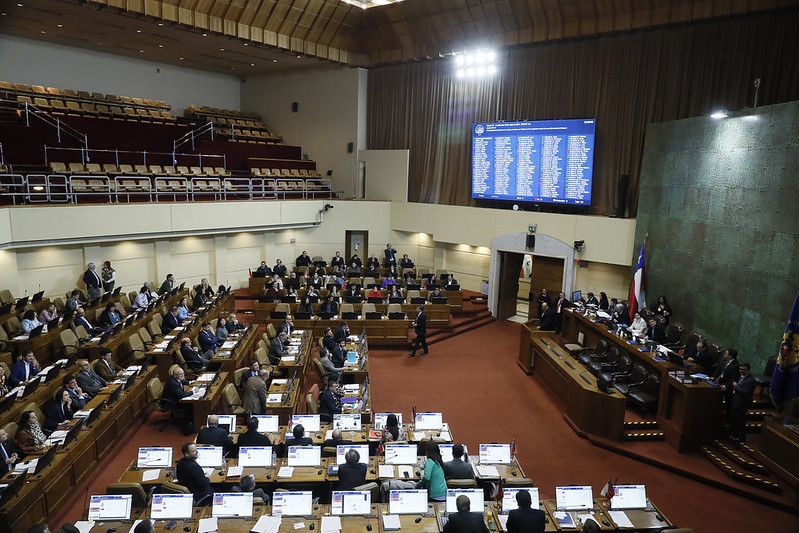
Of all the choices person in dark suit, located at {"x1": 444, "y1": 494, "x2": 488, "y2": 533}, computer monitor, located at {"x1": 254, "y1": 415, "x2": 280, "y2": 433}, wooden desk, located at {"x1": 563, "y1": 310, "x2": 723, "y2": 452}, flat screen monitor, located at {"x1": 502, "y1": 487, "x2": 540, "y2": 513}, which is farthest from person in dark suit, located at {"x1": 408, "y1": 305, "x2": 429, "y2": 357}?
person in dark suit, located at {"x1": 444, "y1": 494, "x2": 488, "y2": 533}

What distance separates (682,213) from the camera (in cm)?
1230

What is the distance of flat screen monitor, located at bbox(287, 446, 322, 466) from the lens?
6.48m

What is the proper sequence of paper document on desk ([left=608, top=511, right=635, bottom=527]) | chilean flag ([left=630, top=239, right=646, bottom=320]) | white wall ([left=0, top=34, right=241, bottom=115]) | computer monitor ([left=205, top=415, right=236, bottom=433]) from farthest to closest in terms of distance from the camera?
white wall ([left=0, top=34, right=241, bottom=115]) → chilean flag ([left=630, top=239, right=646, bottom=320]) → computer monitor ([left=205, top=415, right=236, bottom=433]) → paper document on desk ([left=608, top=511, right=635, bottom=527])

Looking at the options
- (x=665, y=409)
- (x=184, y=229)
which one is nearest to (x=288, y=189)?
(x=184, y=229)

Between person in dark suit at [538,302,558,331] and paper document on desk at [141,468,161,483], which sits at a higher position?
person in dark suit at [538,302,558,331]

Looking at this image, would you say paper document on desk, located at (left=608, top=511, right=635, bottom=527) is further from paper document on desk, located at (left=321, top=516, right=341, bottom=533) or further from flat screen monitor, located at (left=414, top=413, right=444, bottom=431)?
paper document on desk, located at (left=321, top=516, right=341, bottom=533)

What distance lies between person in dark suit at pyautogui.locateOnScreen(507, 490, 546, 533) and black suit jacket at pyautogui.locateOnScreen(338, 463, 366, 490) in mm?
1793

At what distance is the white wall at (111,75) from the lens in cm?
1861

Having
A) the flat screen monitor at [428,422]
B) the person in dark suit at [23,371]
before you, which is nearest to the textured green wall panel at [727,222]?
the flat screen monitor at [428,422]

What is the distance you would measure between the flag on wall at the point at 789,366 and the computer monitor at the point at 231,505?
22.3ft

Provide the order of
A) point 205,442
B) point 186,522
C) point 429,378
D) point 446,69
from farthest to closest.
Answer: point 446,69
point 429,378
point 205,442
point 186,522

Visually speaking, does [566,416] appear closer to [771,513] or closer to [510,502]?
[771,513]

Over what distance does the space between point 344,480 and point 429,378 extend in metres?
5.72

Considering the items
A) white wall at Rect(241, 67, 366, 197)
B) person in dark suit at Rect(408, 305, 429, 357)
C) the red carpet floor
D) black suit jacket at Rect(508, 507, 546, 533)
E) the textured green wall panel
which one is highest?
white wall at Rect(241, 67, 366, 197)
